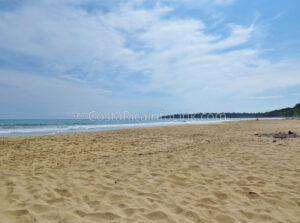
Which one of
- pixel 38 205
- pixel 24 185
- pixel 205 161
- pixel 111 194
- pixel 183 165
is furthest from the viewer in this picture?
pixel 205 161

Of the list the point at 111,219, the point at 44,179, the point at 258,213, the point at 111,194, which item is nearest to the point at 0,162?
the point at 44,179

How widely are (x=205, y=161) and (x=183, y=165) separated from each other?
3.14 feet

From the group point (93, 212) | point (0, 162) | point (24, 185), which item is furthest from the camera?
point (0, 162)

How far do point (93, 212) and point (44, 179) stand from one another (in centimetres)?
232

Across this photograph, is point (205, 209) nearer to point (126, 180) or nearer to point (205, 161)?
point (126, 180)

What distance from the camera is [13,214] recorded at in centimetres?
293

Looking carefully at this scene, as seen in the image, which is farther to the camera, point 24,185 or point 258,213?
point 24,185

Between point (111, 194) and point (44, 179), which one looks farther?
point (44, 179)

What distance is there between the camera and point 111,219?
9.27 ft

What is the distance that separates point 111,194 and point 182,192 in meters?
1.42


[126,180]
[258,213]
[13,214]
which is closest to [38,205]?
[13,214]

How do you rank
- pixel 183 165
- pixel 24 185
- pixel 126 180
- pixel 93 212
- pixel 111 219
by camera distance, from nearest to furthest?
pixel 111 219 < pixel 93 212 < pixel 24 185 < pixel 126 180 < pixel 183 165

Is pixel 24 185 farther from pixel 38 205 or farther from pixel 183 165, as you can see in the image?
pixel 183 165

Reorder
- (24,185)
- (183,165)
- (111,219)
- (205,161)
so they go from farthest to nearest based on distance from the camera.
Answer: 1. (205,161)
2. (183,165)
3. (24,185)
4. (111,219)
